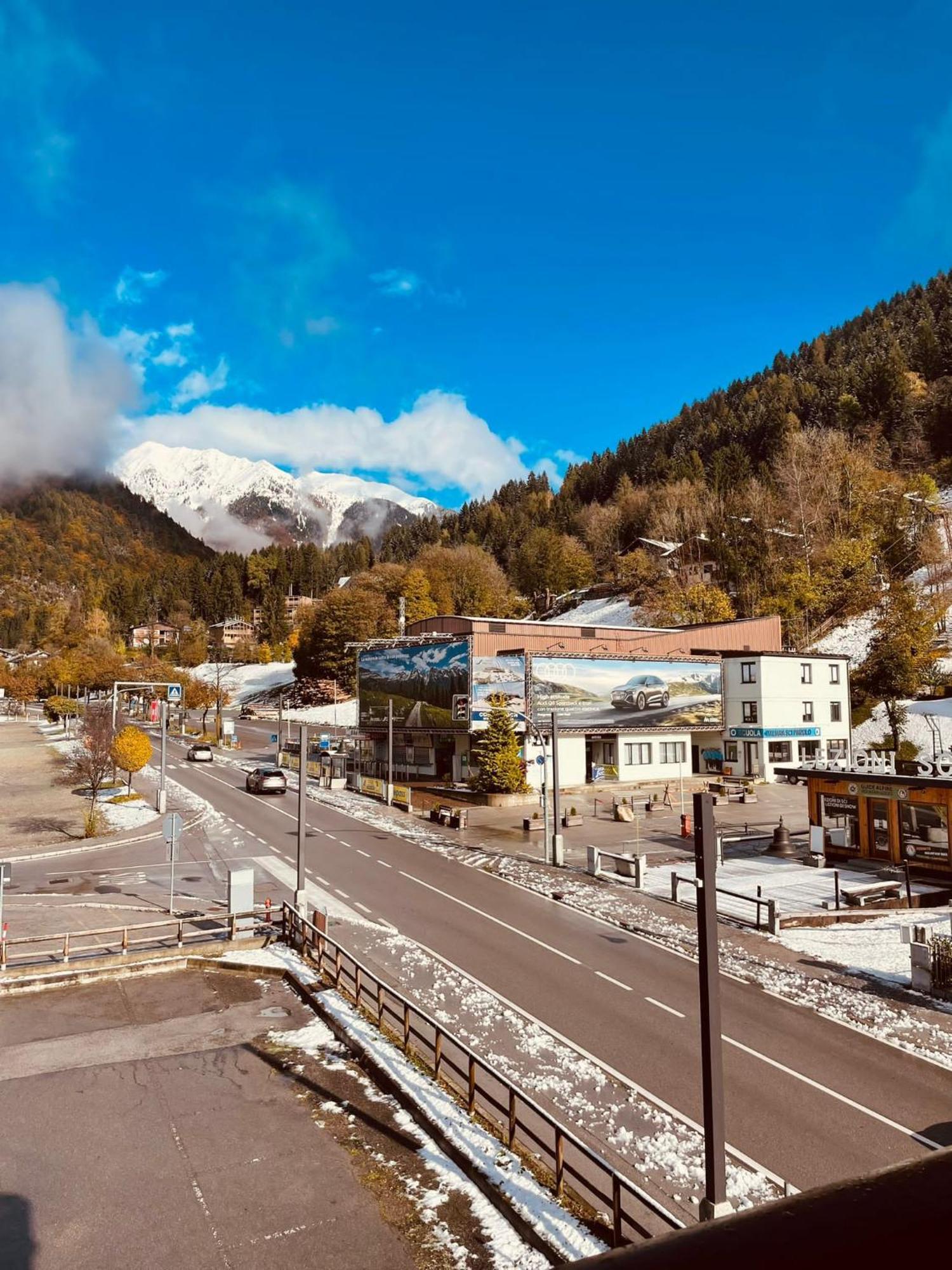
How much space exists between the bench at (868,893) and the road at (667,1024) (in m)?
7.87

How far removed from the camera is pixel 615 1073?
13.8 m

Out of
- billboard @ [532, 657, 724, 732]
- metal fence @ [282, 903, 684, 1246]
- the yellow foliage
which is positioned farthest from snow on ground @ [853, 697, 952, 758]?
the yellow foliage

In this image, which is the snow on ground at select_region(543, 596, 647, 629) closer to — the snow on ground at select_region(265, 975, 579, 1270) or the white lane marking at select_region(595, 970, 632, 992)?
the white lane marking at select_region(595, 970, 632, 992)

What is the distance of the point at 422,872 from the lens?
3011cm

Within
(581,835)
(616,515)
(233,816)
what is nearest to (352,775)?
(233,816)

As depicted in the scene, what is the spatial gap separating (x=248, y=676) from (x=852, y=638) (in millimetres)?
107689

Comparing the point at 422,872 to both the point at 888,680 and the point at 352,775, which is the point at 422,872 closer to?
the point at 352,775

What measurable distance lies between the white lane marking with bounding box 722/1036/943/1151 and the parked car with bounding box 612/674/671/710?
141 feet

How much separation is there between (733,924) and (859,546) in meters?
73.9

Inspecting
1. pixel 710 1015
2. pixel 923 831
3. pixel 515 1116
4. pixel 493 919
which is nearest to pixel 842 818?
pixel 923 831

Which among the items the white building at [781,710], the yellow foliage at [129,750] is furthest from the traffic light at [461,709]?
the white building at [781,710]

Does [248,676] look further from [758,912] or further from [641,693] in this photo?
[758,912]

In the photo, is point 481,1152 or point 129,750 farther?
point 129,750

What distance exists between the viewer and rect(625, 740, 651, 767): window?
5781 centimetres
